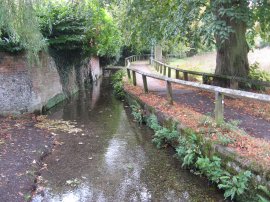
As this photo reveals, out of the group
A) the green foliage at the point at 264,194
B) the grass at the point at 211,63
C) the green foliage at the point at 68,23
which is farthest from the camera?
the grass at the point at 211,63

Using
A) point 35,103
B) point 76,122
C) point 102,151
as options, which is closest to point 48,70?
point 35,103

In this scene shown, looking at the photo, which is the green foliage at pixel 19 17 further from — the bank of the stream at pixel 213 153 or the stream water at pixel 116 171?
the bank of the stream at pixel 213 153

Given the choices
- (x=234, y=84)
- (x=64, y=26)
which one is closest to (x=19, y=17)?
(x=64, y=26)

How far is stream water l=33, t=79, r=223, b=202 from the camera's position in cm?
600

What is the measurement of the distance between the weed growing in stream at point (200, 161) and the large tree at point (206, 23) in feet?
9.18

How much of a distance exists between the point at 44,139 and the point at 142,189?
407 cm

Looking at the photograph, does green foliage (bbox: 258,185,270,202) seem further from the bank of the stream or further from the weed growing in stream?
the weed growing in stream

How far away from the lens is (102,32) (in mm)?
19188

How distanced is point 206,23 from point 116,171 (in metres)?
4.85

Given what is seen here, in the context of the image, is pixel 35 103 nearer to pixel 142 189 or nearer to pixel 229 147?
pixel 142 189

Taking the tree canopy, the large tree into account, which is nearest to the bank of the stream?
the large tree

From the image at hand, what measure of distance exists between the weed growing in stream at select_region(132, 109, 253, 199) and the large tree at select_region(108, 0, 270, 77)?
2.80 meters

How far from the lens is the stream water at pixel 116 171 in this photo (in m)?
6.00

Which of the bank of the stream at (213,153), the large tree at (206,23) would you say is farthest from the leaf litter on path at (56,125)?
the large tree at (206,23)
